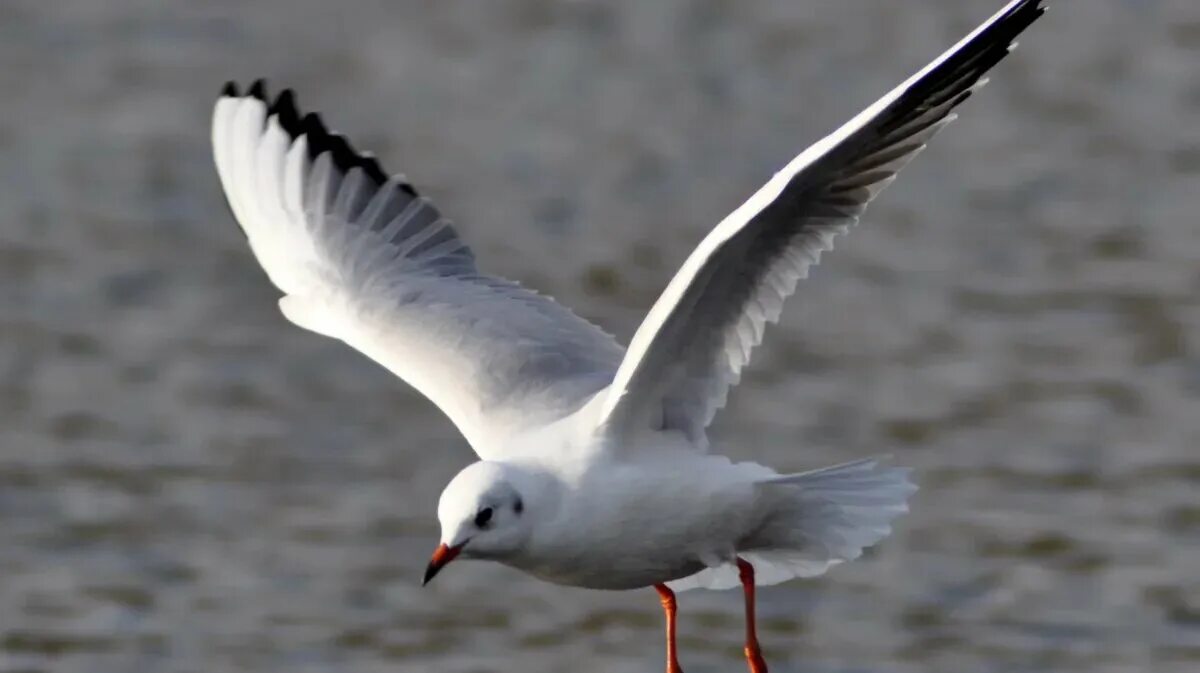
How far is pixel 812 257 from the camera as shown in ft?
22.0

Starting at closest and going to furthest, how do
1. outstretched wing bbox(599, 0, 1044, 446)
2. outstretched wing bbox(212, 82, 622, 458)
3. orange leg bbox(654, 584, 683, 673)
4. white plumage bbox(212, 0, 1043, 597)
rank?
outstretched wing bbox(599, 0, 1044, 446) → white plumage bbox(212, 0, 1043, 597) → orange leg bbox(654, 584, 683, 673) → outstretched wing bbox(212, 82, 622, 458)

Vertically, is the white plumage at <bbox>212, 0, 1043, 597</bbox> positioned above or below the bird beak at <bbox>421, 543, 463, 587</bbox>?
above

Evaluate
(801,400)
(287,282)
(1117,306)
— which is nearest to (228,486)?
(801,400)

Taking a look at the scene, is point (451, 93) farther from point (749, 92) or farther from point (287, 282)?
point (287, 282)

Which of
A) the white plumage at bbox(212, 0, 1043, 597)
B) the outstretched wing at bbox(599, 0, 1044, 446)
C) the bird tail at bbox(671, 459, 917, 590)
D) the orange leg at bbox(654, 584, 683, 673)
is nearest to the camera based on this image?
the outstretched wing at bbox(599, 0, 1044, 446)

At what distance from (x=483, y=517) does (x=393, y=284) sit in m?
1.83

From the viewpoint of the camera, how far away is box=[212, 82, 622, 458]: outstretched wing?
7.43 meters

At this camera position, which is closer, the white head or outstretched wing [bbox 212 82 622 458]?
the white head

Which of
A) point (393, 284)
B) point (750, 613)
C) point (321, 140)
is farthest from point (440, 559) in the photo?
point (321, 140)

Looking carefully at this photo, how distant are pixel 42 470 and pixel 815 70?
5950 millimetres

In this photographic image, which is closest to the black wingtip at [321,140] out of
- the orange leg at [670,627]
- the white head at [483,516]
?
the orange leg at [670,627]

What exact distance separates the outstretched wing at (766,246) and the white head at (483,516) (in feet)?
1.32

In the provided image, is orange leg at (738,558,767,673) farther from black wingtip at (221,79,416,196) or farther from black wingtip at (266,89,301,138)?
black wingtip at (266,89,301,138)

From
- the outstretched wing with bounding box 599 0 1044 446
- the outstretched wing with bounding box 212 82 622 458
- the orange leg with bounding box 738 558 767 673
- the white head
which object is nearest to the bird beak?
the white head
